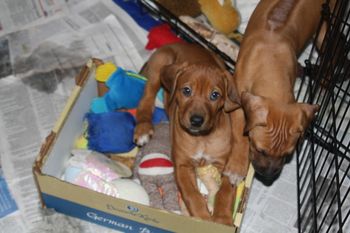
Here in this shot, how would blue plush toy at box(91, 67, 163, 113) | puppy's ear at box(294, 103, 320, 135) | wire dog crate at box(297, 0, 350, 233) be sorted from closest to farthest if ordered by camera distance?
puppy's ear at box(294, 103, 320, 135), wire dog crate at box(297, 0, 350, 233), blue plush toy at box(91, 67, 163, 113)

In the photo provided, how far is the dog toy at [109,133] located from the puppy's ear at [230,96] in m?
0.52

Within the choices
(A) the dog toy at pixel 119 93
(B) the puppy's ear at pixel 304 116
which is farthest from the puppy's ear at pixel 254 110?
(A) the dog toy at pixel 119 93

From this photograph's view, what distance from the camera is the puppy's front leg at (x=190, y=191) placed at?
2.14 meters

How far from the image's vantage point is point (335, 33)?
6.98 ft

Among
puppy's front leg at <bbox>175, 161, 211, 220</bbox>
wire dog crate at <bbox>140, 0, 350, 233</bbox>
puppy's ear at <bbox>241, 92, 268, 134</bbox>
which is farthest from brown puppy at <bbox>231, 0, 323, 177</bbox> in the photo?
puppy's front leg at <bbox>175, 161, 211, 220</bbox>

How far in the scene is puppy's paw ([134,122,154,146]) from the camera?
2391 millimetres

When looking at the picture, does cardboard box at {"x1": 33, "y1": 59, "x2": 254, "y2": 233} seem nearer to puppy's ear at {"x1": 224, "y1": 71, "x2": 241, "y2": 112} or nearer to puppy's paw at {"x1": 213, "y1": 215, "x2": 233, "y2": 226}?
puppy's paw at {"x1": 213, "y1": 215, "x2": 233, "y2": 226}

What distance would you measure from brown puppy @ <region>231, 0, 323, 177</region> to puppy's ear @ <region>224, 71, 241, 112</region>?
0.09 ft

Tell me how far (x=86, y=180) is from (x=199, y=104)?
1.82ft

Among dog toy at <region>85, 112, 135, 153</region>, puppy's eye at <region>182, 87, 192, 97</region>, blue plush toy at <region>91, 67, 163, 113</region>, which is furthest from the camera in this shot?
blue plush toy at <region>91, 67, 163, 113</region>

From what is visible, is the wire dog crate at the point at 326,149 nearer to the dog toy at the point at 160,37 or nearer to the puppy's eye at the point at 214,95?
the puppy's eye at the point at 214,95

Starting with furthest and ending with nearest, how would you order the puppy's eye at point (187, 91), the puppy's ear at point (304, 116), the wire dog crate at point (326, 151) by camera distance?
1. the wire dog crate at point (326, 151)
2. the puppy's eye at point (187, 91)
3. the puppy's ear at point (304, 116)

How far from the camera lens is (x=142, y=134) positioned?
2400 mm

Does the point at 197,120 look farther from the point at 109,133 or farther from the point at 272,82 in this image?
the point at 109,133
